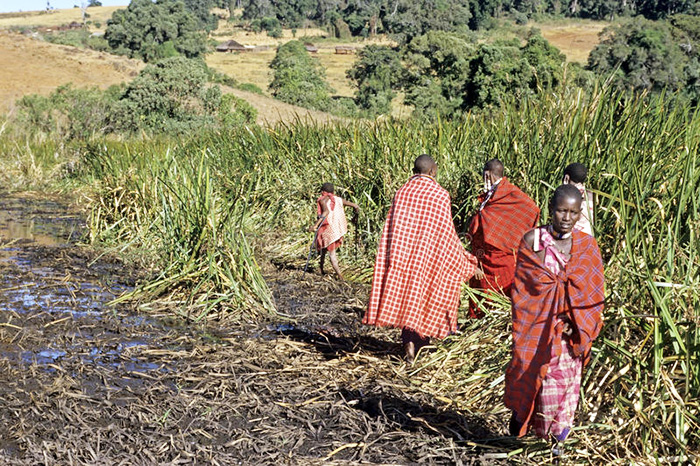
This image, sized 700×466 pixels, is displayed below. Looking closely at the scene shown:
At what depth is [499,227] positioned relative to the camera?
6.18 metres

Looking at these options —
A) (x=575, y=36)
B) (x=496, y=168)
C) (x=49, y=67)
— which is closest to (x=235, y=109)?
(x=49, y=67)

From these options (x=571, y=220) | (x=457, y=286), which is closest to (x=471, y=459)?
(x=571, y=220)

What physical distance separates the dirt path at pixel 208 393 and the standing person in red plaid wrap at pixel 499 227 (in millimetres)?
972

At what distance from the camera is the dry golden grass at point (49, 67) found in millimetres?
42469

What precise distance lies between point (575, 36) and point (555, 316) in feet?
249

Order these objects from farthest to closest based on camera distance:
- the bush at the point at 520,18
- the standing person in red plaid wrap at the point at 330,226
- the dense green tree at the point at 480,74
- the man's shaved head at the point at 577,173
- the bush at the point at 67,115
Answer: the bush at the point at 520,18 < the dense green tree at the point at 480,74 < the bush at the point at 67,115 < the standing person in red plaid wrap at the point at 330,226 < the man's shaved head at the point at 577,173

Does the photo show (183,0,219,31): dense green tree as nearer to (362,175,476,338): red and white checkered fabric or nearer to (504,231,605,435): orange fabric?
(362,175,476,338): red and white checkered fabric

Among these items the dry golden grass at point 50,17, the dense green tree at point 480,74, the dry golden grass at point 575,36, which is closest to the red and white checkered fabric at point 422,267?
the dense green tree at point 480,74

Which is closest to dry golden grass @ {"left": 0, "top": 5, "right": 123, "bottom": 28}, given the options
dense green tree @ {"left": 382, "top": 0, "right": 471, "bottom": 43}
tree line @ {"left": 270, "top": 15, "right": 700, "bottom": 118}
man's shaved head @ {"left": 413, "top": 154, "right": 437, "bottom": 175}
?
dense green tree @ {"left": 382, "top": 0, "right": 471, "bottom": 43}

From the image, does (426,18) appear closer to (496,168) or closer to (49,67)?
(49,67)

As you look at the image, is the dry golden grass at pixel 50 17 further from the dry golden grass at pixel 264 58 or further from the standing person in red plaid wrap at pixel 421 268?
the standing person in red plaid wrap at pixel 421 268

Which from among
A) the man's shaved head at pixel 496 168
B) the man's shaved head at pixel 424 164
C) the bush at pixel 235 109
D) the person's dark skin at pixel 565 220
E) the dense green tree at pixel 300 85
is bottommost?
the dense green tree at pixel 300 85

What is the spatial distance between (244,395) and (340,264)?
4969 millimetres

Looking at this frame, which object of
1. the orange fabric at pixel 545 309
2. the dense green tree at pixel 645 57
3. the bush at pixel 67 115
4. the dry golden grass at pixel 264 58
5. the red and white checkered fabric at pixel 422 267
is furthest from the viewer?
the dry golden grass at pixel 264 58
